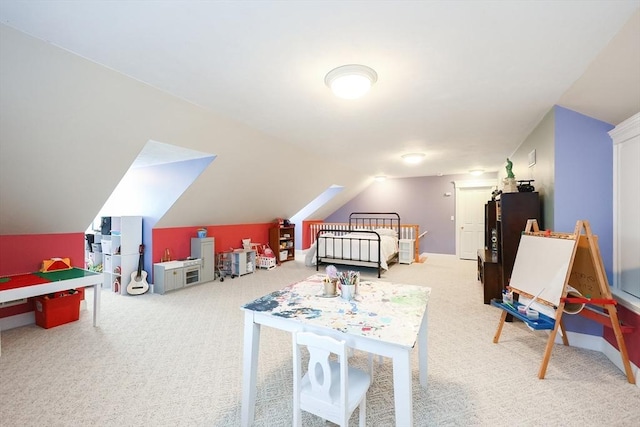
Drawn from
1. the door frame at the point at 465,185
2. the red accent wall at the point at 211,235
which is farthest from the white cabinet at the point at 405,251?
the red accent wall at the point at 211,235

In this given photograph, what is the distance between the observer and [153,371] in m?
2.31

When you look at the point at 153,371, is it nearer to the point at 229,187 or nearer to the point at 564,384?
the point at 229,187

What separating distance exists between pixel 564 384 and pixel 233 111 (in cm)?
383

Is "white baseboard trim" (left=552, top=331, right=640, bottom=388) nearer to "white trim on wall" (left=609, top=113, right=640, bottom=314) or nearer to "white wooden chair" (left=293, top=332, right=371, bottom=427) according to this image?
"white trim on wall" (left=609, top=113, right=640, bottom=314)

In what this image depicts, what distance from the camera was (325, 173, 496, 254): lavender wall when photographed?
755cm

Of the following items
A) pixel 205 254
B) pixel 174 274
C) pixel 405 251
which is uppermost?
pixel 205 254

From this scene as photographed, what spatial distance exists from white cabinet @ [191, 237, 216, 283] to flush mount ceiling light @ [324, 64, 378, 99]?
12.8 ft

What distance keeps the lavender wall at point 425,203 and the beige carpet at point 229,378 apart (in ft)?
14.1

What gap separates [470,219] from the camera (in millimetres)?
7262

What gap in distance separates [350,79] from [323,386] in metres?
2.09

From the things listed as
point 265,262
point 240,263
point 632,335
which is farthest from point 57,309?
point 632,335

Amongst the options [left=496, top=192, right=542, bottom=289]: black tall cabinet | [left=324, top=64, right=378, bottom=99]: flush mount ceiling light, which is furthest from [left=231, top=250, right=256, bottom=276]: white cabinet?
[left=496, top=192, right=542, bottom=289]: black tall cabinet

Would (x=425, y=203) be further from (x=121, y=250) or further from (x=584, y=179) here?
(x=121, y=250)

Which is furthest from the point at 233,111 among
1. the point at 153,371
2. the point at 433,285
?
the point at 433,285
